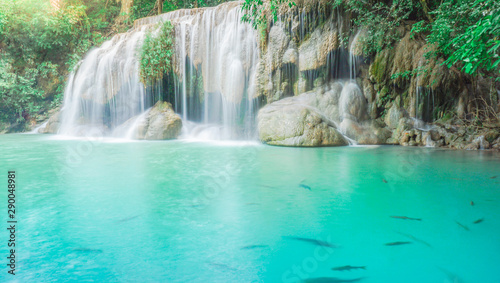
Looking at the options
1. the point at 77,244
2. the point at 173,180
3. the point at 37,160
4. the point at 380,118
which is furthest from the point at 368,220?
the point at 380,118

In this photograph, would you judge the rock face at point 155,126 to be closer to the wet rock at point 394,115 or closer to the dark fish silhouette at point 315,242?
the wet rock at point 394,115

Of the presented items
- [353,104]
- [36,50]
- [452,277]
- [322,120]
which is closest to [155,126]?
[322,120]

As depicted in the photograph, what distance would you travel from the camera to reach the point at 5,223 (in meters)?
3.03

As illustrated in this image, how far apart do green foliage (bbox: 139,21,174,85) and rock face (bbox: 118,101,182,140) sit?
144 centimetres

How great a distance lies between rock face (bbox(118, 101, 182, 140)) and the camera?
11.4 meters

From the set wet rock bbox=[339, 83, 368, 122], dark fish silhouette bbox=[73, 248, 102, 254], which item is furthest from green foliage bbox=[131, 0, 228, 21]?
dark fish silhouette bbox=[73, 248, 102, 254]

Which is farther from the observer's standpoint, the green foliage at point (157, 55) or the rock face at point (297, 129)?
the green foliage at point (157, 55)

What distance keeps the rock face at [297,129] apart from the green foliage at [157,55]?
5.32 m

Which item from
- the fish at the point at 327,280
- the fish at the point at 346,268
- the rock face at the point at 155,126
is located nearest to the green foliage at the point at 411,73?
the rock face at the point at 155,126

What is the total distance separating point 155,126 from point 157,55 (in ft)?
9.87

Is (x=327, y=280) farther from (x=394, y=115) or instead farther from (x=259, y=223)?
(x=394, y=115)

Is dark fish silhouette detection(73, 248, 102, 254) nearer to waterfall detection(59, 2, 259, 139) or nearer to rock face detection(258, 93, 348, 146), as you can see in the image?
rock face detection(258, 93, 348, 146)

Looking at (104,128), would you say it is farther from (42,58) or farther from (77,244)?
(77,244)

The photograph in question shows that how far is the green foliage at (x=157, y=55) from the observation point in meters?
12.5
